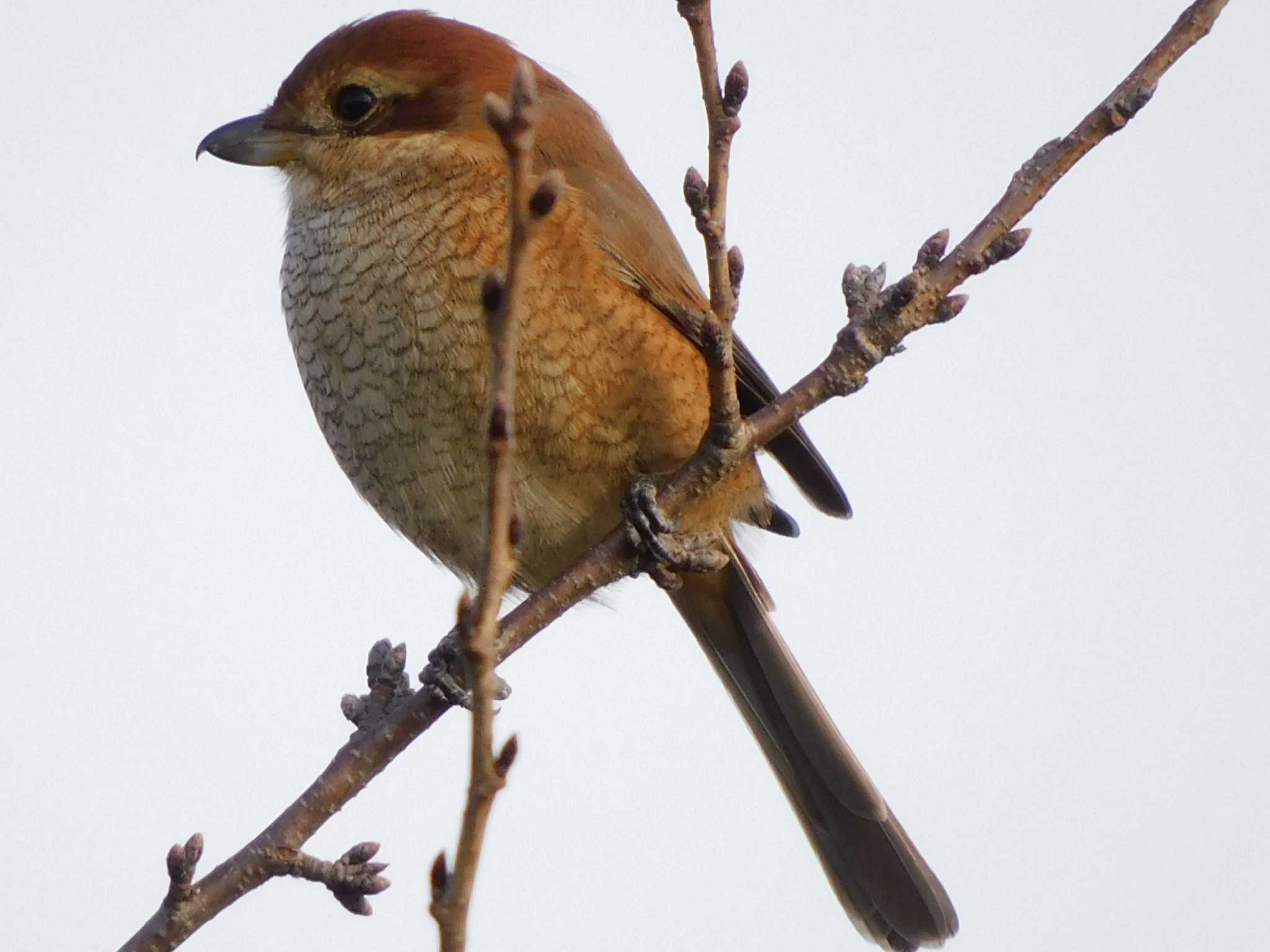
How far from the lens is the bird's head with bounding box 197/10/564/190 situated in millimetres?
3887

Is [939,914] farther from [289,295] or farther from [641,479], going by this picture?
[289,295]

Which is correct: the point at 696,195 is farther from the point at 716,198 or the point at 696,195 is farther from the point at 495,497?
the point at 495,497

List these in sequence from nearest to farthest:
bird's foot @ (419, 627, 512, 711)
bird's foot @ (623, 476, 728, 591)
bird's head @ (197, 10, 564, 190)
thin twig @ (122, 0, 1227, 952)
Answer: thin twig @ (122, 0, 1227, 952), bird's foot @ (623, 476, 728, 591), bird's foot @ (419, 627, 512, 711), bird's head @ (197, 10, 564, 190)

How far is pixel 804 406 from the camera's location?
286 centimetres

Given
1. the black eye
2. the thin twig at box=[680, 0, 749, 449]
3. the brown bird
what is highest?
the black eye

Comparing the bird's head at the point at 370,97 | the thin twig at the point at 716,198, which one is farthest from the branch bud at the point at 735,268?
the bird's head at the point at 370,97

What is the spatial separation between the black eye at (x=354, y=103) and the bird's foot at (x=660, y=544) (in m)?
1.36

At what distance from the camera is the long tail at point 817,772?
4168mm

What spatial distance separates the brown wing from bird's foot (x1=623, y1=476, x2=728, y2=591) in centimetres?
52

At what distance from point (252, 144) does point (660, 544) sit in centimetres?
167

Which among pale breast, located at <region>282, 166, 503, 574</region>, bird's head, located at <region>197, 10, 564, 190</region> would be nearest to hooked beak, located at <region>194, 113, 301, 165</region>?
bird's head, located at <region>197, 10, 564, 190</region>

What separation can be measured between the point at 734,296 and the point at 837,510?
163 cm

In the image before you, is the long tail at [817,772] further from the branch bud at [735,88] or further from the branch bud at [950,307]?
the branch bud at [735,88]

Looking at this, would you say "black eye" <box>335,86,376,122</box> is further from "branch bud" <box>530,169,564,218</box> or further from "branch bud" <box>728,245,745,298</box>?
"branch bud" <box>530,169,564,218</box>
